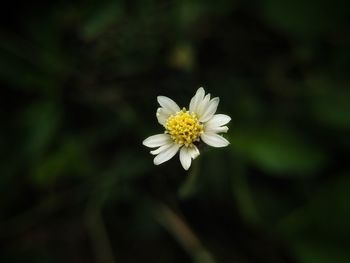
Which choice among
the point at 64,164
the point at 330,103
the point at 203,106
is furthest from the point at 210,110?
the point at 64,164

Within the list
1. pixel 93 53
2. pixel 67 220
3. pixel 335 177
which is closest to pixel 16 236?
pixel 67 220

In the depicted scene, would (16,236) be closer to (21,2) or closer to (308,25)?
(21,2)

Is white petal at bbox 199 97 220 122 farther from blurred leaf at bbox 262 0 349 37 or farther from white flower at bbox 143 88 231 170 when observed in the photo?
blurred leaf at bbox 262 0 349 37

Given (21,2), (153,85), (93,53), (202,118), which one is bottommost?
(202,118)

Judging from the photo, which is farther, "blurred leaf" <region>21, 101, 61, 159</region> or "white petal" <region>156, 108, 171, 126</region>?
"blurred leaf" <region>21, 101, 61, 159</region>

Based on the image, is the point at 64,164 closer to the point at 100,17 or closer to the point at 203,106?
the point at 100,17

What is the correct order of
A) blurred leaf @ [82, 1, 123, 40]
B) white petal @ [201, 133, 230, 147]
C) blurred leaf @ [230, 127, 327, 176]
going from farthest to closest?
blurred leaf @ [230, 127, 327, 176]
blurred leaf @ [82, 1, 123, 40]
white petal @ [201, 133, 230, 147]

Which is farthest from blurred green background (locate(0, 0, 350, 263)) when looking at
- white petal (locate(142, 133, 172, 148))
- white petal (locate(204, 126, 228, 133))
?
white petal (locate(204, 126, 228, 133))
